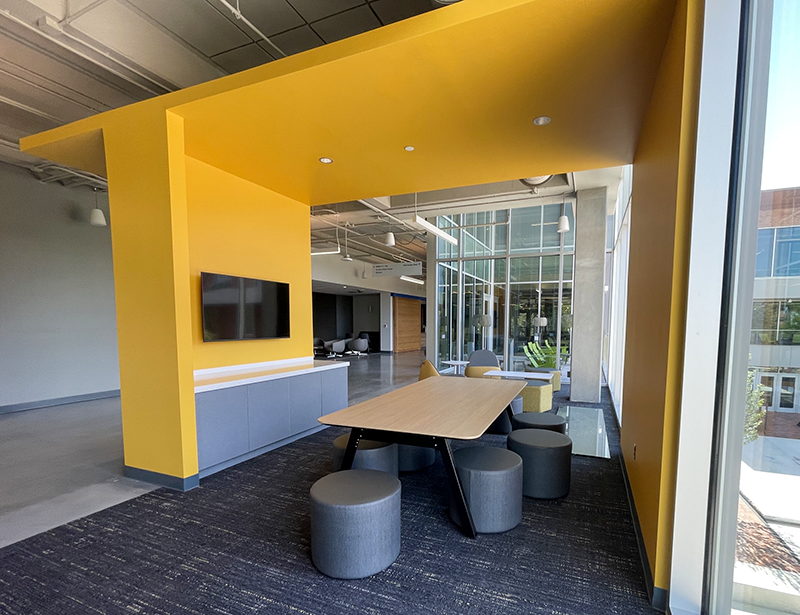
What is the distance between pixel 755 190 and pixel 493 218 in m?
7.53

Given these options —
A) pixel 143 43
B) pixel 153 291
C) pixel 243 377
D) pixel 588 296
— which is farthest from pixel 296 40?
pixel 588 296

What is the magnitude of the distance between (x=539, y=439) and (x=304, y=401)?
278 centimetres

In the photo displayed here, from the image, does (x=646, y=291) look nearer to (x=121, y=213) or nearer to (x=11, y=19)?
(x=121, y=213)

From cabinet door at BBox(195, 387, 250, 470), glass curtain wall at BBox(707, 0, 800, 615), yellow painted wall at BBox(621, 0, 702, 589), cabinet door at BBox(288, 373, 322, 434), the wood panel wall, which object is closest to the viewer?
glass curtain wall at BBox(707, 0, 800, 615)

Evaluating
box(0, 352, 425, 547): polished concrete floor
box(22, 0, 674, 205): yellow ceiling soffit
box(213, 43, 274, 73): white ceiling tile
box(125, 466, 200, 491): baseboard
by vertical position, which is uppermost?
box(213, 43, 274, 73): white ceiling tile

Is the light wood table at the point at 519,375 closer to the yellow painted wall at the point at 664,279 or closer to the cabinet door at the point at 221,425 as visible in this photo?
the yellow painted wall at the point at 664,279

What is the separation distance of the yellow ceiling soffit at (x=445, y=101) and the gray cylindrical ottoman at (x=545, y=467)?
2.64 metres

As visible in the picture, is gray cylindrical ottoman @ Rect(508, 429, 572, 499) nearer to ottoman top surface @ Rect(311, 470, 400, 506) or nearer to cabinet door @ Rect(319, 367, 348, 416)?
ottoman top surface @ Rect(311, 470, 400, 506)

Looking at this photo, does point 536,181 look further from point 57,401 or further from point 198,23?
point 57,401

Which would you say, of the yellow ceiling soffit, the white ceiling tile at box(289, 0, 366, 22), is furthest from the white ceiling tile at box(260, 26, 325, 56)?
the yellow ceiling soffit

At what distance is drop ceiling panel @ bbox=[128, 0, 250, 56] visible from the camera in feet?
9.89

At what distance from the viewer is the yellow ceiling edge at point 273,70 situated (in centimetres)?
196

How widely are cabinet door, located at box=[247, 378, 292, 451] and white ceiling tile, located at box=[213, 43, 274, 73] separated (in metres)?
3.32

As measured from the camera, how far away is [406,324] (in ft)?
61.6
